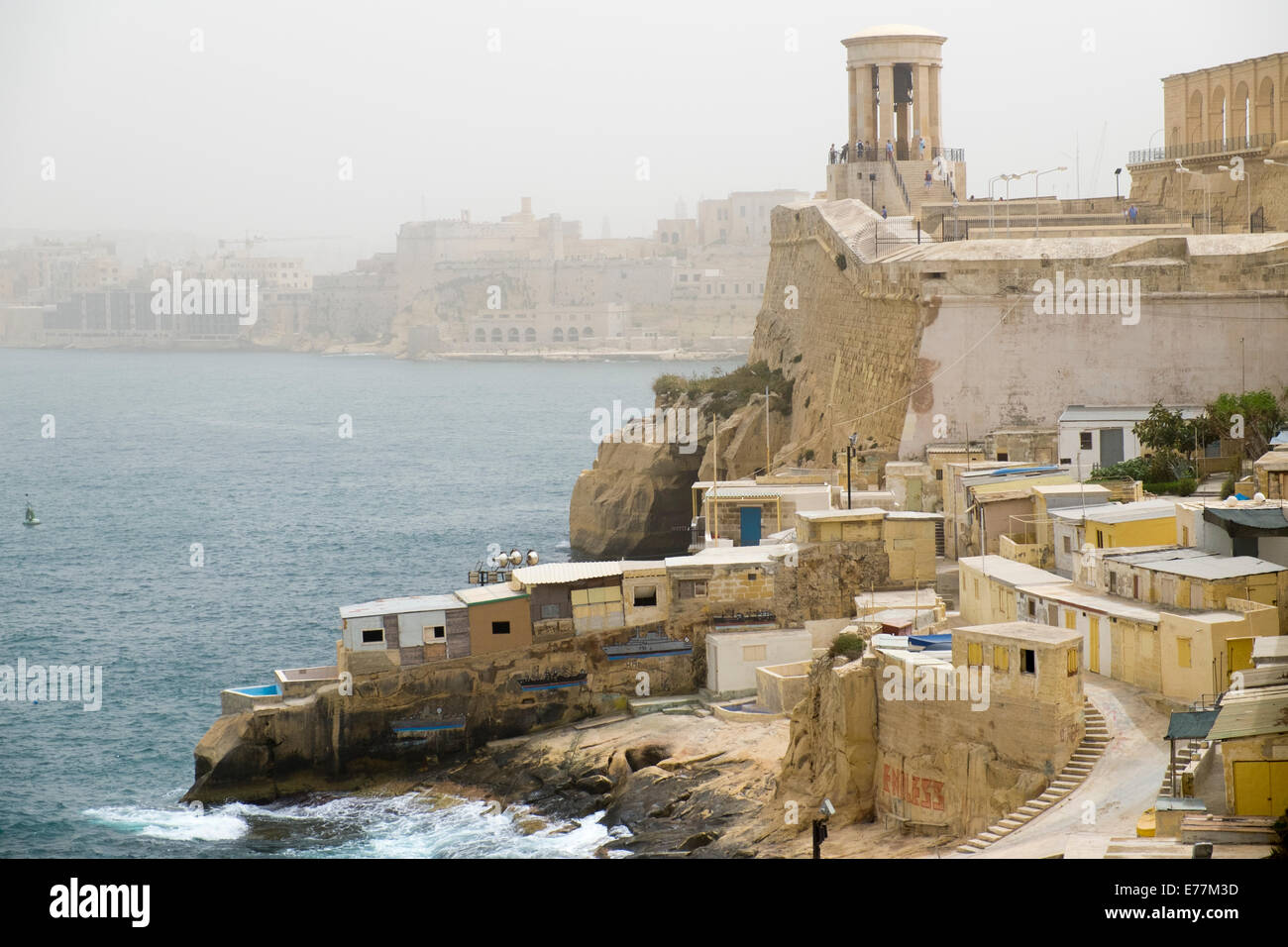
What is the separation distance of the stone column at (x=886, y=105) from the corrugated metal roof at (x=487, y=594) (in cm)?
1974

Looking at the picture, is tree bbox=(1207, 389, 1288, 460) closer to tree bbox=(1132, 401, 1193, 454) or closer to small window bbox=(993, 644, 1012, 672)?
tree bbox=(1132, 401, 1193, 454)

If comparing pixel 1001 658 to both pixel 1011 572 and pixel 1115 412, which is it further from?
pixel 1115 412

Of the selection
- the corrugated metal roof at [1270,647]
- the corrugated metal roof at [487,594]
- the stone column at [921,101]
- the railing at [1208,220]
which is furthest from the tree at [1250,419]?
the stone column at [921,101]

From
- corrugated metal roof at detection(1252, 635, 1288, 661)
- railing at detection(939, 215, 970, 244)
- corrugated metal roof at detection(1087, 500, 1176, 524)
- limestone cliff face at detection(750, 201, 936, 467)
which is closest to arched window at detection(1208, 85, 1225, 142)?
railing at detection(939, 215, 970, 244)

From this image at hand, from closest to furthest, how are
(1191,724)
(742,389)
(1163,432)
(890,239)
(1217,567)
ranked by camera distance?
(1191,724) < (1217,567) < (1163,432) < (890,239) < (742,389)

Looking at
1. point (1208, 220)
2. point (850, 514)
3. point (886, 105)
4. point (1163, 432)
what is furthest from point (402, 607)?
point (886, 105)

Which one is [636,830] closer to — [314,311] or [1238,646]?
[1238,646]

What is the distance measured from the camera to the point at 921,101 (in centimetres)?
3816

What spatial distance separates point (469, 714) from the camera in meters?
21.0

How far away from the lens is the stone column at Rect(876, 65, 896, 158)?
38.5 m

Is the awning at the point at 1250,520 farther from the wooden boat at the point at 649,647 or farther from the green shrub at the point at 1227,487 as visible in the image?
the wooden boat at the point at 649,647

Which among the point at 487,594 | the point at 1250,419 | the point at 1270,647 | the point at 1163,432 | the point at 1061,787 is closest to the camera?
the point at 1061,787

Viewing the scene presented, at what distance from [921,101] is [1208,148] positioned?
6.10 m
